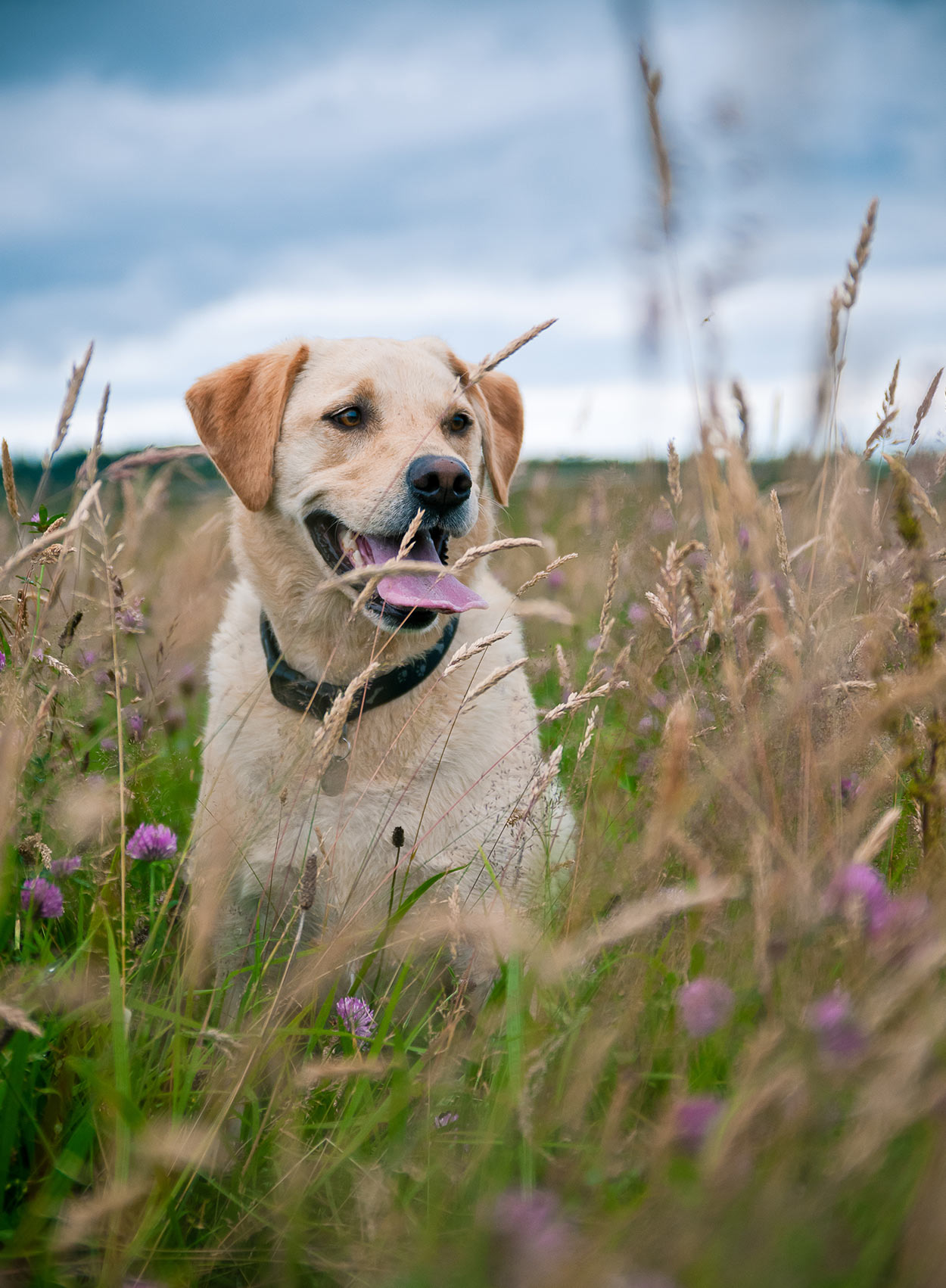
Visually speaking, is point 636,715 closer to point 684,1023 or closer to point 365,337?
point 684,1023

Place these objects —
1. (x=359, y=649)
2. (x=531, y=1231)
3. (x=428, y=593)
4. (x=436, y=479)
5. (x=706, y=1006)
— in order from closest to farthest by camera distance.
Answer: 1. (x=531, y=1231)
2. (x=706, y=1006)
3. (x=428, y=593)
4. (x=436, y=479)
5. (x=359, y=649)

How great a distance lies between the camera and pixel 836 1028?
0.78m

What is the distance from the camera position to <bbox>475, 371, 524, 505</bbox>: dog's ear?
3.14 metres

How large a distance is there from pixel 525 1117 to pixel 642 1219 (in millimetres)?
212

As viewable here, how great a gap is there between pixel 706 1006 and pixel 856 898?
0.78 feet

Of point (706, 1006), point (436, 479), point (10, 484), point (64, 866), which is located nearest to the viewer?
point (706, 1006)

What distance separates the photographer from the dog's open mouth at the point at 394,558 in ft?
6.94

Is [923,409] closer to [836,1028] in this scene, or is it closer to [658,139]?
[658,139]

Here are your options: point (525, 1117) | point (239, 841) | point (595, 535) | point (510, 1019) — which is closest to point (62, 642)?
point (239, 841)

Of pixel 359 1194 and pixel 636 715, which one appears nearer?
pixel 359 1194

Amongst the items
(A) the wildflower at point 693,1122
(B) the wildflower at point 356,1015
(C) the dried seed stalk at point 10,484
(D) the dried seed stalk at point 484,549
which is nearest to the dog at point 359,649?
(B) the wildflower at point 356,1015

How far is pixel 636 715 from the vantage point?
6.28 ft

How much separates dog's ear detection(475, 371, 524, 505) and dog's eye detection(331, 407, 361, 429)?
1.88ft

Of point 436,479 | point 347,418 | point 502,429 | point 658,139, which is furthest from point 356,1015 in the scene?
point 502,429
